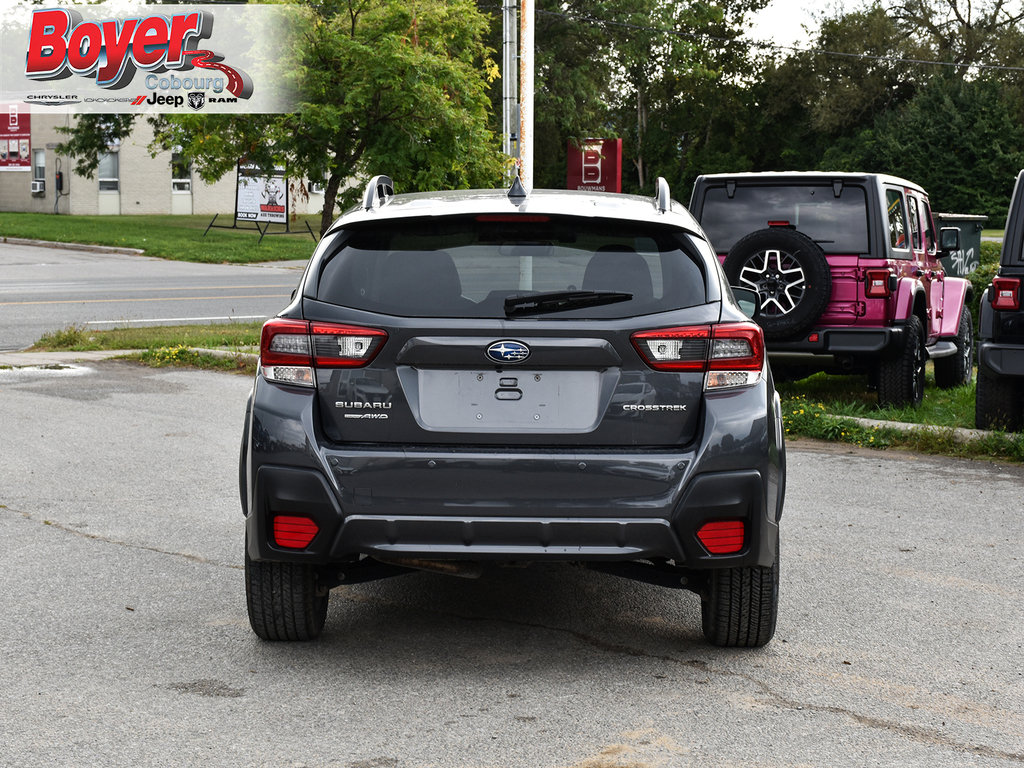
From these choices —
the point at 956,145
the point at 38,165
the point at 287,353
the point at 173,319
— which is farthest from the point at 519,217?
the point at 956,145

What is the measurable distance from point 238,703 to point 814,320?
6456mm

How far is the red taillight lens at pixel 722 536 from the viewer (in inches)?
163

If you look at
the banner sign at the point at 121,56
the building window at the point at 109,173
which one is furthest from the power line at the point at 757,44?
the building window at the point at 109,173

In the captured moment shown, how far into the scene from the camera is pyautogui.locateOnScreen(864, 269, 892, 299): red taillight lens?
9.81 metres

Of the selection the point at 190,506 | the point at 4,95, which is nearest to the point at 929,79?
the point at 4,95

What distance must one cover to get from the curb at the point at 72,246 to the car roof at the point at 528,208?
31553mm

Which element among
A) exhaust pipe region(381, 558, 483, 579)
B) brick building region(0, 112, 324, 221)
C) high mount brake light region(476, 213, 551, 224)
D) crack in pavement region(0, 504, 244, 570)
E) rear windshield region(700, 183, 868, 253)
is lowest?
crack in pavement region(0, 504, 244, 570)

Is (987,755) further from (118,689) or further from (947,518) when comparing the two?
(947,518)

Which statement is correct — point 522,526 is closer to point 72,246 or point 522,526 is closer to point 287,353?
point 287,353

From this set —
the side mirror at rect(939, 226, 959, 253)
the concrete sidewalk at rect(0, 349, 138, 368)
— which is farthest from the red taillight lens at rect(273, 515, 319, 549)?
the concrete sidewalk at rect(0, 349, 138, 368)

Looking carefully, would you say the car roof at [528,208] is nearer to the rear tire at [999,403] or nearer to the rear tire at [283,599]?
the rear tire at [283,599]

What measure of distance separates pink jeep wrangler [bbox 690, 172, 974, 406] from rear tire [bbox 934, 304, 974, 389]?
4.54 ft

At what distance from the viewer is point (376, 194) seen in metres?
4.73

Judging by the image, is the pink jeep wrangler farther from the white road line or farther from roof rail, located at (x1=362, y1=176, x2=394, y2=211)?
the white road line
